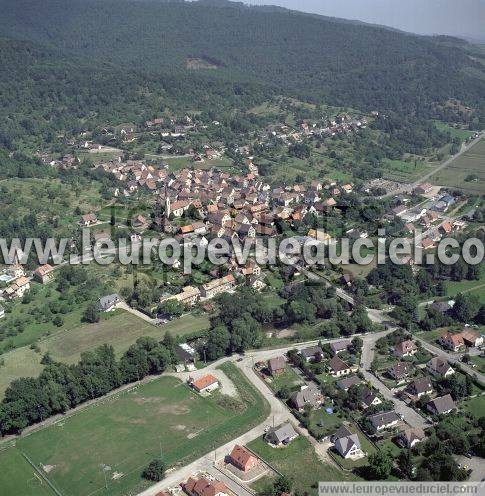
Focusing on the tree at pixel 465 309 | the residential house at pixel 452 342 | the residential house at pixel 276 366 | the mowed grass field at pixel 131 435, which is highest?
the tree at pixel 465 309

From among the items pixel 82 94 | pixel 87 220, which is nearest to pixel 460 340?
pixel 87 220

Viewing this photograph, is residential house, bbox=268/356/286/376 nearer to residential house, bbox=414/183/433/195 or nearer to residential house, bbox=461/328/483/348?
residential house, bbox=461/328/483/348

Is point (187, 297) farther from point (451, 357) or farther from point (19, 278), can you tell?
point (451, 357)

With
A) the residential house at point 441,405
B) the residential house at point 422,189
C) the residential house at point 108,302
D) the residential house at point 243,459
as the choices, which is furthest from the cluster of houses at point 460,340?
the residential house at point 422,189

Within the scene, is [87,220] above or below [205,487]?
below

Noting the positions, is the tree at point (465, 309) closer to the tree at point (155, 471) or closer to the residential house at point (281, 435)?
the residential house at point (281, 435)

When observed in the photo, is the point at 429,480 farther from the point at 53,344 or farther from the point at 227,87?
the point at 227,87
